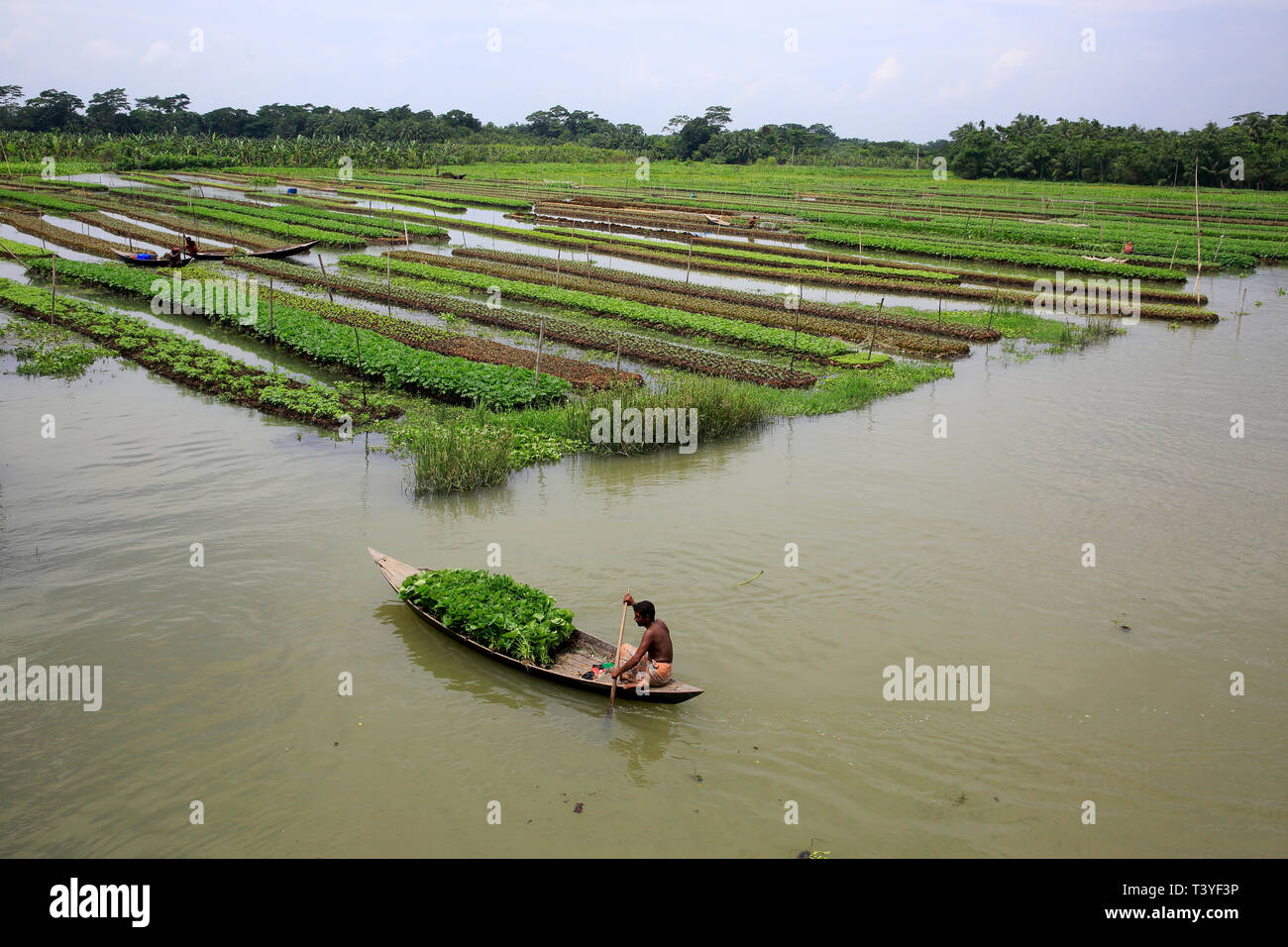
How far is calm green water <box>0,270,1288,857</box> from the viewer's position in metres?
7.23

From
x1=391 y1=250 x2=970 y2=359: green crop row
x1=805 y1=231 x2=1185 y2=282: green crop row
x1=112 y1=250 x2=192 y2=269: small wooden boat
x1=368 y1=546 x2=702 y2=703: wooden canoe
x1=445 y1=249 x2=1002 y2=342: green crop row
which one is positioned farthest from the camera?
x1=805 y1=231 x2=1185 y2=282: green crop row

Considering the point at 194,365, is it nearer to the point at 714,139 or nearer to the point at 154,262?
the point at 154,262

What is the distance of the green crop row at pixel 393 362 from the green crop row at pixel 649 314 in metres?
4.36

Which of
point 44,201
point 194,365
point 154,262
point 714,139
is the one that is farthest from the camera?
point 714,139

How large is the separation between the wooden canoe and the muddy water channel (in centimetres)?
19

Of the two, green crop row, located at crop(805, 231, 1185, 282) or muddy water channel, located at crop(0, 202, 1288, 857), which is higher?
green crop row, located at crop(805, 231, 1185, 282)

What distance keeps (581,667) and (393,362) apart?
37.6ft

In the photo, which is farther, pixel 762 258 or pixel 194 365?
pixel 762 258

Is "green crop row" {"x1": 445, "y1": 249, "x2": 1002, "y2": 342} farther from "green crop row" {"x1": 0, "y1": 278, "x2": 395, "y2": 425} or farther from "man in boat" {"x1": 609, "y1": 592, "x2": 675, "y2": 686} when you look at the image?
"man in boat" {"x1": 609, "y1": 592, "x2": 675, "y2": 686}

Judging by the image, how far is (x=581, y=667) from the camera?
28.8ft

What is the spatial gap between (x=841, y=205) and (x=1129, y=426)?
1470 inches

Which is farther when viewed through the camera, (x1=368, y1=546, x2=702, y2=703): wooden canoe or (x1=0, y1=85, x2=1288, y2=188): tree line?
(x1=0, y1=85, x2=1288, y2=188): tree line

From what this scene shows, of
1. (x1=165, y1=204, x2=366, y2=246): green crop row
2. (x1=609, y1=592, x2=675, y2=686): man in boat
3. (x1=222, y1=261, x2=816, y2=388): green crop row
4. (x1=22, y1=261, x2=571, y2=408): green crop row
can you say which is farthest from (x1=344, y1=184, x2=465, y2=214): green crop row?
(x1=609, y1=592, x2=675, y2=686): man in boat

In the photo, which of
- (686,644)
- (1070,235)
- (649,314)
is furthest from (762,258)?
(686,644)
